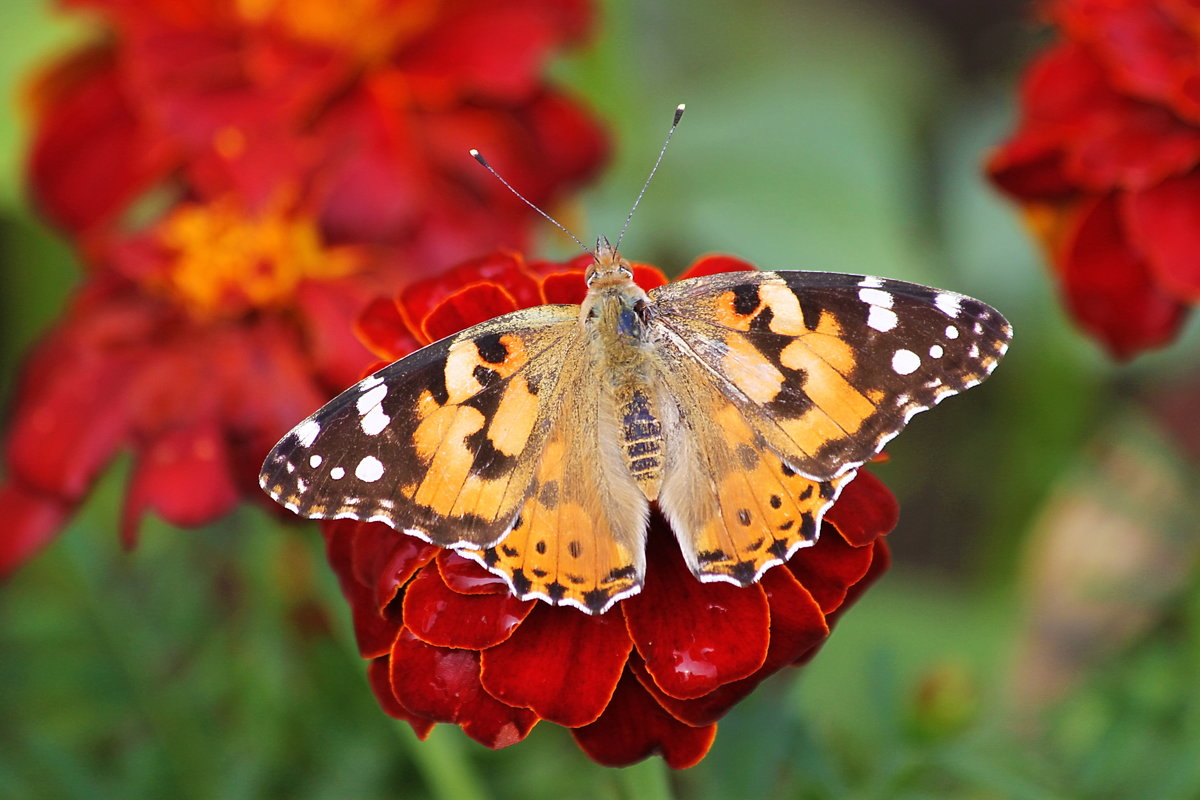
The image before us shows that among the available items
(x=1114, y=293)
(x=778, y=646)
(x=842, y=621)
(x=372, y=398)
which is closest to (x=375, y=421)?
(x=372, y=398)

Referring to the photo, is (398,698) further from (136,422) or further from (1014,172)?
(1014,172)

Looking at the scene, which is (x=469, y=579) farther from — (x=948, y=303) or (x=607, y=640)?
(x=948, y=303)

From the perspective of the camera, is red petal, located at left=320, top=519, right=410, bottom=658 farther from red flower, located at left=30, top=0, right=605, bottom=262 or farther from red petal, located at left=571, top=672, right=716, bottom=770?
red flower, located at left=30, top=0, right=605, bottom=262

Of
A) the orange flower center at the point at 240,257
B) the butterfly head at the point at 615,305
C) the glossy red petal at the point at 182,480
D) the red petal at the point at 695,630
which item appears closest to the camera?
the red petal at the point at 695,630

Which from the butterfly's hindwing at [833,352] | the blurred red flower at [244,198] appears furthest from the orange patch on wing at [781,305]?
the blurred red flower at [244,198]

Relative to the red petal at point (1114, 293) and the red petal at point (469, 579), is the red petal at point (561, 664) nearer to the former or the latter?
the red petal at point (469, 579)

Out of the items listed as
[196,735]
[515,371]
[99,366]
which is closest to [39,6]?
[99,366]
